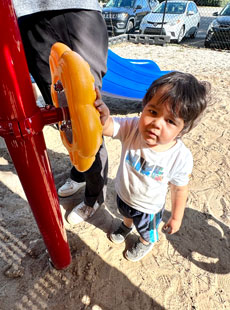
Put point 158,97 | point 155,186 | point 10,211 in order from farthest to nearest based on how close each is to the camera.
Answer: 1. point 10,211
2. point 155,186
3. point 158,97

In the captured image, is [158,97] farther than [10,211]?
No

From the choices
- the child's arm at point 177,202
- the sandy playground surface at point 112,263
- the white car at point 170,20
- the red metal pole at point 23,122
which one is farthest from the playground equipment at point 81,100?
the white car at point 170,20

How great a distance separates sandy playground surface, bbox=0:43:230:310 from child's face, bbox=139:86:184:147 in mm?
443

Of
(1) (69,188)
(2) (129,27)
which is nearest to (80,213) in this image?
(1) (69,188)

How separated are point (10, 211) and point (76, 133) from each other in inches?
51.9

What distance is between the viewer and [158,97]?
951mm

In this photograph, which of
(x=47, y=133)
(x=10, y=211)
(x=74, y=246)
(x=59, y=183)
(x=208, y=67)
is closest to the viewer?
(x=74, y=246)

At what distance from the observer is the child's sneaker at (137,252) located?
1521mm

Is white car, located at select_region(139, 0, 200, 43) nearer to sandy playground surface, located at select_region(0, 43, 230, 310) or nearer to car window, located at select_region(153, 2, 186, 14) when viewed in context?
car window, located at select_region(153, 2, 186, 14)

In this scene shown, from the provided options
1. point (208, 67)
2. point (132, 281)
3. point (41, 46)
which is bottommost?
point (208, 67)

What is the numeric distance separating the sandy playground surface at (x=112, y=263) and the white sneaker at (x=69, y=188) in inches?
1.9

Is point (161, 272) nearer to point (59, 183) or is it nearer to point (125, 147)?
point (125, 147)

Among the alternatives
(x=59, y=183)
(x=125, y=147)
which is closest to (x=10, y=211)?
(x=59, y=183)

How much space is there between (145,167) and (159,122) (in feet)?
0.83
